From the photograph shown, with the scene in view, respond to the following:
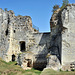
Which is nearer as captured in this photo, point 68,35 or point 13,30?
point 68,35

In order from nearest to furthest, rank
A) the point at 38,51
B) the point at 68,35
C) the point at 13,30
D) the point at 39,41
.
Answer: the point at 68,35
the point at 38,51
the point at 39,41
the point at 13,30

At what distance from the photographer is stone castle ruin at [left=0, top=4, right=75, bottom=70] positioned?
15443mm

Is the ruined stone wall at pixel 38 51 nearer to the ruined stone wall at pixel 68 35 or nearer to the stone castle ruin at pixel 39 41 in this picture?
the stone castle ruin at pixel 39 41

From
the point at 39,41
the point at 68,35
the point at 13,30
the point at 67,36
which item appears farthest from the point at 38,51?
the point at 68,35

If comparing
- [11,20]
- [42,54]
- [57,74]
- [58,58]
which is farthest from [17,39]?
[57,74]

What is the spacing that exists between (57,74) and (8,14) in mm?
14949

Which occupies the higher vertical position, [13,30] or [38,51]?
[13,30]

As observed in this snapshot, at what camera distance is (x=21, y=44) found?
76.0ft

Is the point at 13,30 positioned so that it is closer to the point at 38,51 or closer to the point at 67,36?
the point at 38,51

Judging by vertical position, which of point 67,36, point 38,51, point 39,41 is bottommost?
point 38,51

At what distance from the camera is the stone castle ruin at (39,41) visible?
15.4m

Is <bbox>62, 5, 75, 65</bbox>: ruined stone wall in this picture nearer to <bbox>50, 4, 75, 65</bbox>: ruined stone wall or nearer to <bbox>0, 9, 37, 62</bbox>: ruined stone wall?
<bbox>50, 4, 75, 65</bbox>: ruined stone wall

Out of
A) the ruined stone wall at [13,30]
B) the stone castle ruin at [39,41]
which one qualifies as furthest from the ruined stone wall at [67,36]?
the ruined stone wall at [13,30]

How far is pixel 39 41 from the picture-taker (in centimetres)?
2184
